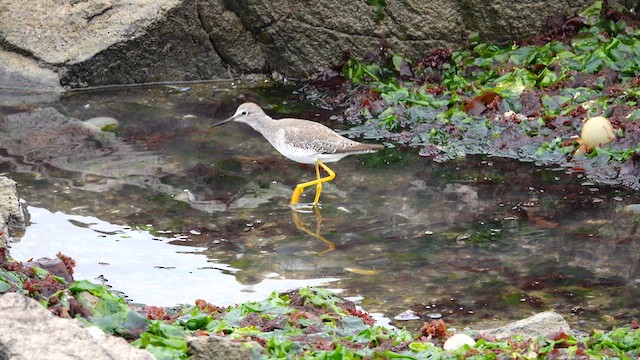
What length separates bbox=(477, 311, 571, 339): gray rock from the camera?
569 cm

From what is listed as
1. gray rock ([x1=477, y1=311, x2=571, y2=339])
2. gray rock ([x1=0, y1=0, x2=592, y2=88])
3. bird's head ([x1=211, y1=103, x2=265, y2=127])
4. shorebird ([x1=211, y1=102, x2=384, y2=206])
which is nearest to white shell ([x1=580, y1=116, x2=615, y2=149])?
shorebird ([x1=211, y1=102, x2=384, y2=206])

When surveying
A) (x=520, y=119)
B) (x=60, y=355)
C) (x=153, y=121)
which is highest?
(x=60, y=355)

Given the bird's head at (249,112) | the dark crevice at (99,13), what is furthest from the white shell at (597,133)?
the dark crevice at (99,13)

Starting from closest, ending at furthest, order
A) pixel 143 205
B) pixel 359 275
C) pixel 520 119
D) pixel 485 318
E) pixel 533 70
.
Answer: pixel 485 318 → pixel 359 275 → pixel 143 205 → pixel 520 119 → pixel 533 70

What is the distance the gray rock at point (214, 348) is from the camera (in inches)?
172

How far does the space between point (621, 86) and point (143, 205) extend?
15.6 ft

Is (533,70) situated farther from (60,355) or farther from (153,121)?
(60,355)

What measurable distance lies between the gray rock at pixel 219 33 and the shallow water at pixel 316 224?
1.11m

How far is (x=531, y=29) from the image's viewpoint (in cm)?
1137

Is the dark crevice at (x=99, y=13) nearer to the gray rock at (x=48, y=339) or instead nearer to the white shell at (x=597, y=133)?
the white shell at (x=597, y=133)

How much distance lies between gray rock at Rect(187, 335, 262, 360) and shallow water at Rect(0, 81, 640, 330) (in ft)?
7.24

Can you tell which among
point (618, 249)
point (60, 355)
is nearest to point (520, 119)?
point (618, 249)

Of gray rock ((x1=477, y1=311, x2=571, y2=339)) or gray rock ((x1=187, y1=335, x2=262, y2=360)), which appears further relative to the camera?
gray rock ((x1=477, y1=311, x2=571, y2=339))

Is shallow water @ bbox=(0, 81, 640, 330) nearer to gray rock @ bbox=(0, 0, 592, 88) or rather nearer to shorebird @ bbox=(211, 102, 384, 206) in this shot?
shorebird @ bbox=(211, 102, 384, 206)
